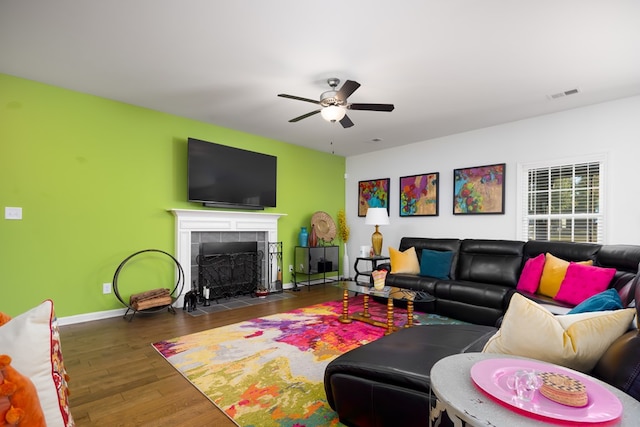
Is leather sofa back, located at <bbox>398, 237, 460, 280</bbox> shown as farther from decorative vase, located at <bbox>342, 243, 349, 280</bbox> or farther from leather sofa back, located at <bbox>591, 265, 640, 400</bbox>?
leather sofa back, located at <bbox>591, 265, 640, 400</bbox>

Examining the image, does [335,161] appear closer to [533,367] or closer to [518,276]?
[518,276]

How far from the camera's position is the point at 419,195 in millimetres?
5668

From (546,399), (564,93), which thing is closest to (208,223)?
(546,399)

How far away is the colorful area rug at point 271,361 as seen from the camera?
1957 mm

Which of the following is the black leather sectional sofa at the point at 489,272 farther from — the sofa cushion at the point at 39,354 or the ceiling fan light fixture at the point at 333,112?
the sofa cushion at the point at 39,354

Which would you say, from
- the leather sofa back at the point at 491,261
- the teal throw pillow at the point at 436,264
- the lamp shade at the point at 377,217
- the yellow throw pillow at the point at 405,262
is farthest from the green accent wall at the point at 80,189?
the leather sofa back at the point at 491,261

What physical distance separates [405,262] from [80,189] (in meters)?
4.22

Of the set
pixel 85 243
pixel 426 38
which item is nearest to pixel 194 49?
pixel 426 38

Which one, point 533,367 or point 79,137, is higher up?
point 79,137

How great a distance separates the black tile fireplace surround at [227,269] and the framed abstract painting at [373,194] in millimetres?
2345

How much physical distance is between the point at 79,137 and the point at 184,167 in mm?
1213

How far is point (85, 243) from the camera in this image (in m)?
3.71

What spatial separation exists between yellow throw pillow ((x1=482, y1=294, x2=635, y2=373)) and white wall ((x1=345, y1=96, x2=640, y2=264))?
11.4 feet

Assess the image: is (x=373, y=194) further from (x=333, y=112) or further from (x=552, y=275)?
(x=552, y=275)
